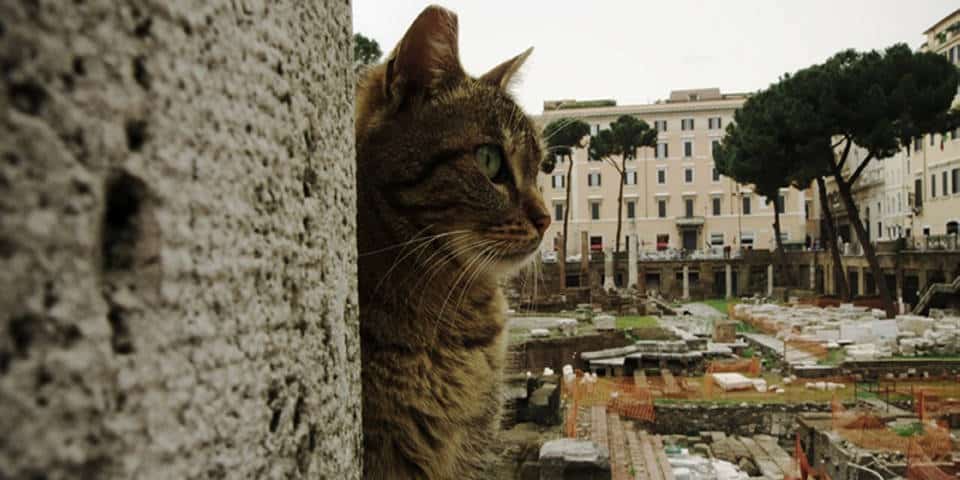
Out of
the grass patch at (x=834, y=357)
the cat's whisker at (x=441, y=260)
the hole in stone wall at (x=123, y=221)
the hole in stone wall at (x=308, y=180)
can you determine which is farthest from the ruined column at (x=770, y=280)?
the hole in stone wall at (x=123, y=221)

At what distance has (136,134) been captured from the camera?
1.49 ft

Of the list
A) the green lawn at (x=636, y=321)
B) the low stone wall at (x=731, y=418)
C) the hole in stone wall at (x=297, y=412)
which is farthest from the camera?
the green lawn at (x=636, y=321)

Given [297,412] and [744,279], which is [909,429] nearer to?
[297,412]

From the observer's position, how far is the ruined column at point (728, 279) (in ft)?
134

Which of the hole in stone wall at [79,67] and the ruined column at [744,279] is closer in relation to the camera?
the hole in stone wall at [79,67]

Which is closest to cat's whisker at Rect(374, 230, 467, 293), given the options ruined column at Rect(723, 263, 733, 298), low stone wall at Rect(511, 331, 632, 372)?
low stone wall at Rect(511, 331, 632, 372)

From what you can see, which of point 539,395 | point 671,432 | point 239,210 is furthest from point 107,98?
point 671,432

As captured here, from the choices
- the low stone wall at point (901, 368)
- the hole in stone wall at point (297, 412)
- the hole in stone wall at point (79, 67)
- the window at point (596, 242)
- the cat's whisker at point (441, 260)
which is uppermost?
the window at point (596, 242)

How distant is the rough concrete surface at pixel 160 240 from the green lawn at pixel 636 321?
71.7 ft

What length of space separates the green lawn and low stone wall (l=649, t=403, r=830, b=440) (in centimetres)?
802

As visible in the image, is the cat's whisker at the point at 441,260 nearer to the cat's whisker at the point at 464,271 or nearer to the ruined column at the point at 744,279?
the cat's whisker at the point at 464,271

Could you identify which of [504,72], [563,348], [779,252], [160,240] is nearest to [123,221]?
[160,240]

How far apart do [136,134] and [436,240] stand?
1.25 m

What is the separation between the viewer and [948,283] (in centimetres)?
2450
